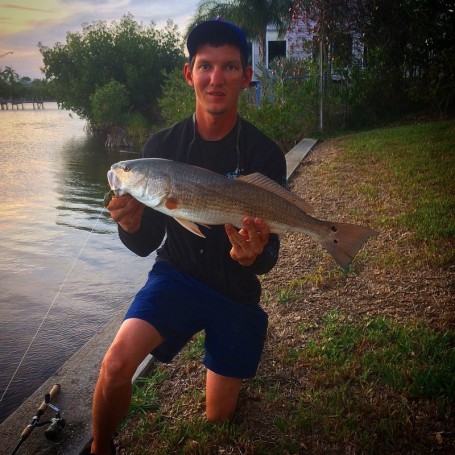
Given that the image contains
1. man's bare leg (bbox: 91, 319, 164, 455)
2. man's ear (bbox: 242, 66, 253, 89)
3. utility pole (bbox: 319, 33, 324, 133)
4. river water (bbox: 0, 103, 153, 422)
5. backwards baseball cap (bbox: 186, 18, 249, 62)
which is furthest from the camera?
utility pole (bbox: 319, 33, 324, 133)

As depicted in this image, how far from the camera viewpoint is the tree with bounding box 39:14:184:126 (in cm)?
4041

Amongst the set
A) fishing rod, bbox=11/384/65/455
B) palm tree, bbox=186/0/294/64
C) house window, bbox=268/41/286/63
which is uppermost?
palm tree, bbox=186/0/294/64

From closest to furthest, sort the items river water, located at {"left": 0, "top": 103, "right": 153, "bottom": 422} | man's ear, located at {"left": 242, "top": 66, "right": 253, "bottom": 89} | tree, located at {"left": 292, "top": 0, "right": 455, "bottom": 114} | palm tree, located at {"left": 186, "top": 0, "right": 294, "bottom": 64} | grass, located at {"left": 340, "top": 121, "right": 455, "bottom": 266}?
man's ear, located at {"left": 242, "top": 66, "right": 253, "bottom": 89} < river water, located at {"left": 0, "top": 103, "right": 153, "bottom": 422} < grass, located at {"left": 340, "top": 121, "right": 455, "bottom": 266} < tree, located at {"left": 292, "top": 0, "right": 455, "bottom": 114} < palm tree, located at {"left": 186, "top": 0, "right": 294, "bottom": 64}

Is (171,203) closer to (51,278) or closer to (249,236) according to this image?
(249,236)

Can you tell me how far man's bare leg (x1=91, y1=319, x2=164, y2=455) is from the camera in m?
2.51

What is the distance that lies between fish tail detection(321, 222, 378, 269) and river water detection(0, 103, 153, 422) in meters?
3.50

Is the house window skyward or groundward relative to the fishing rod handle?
skyward

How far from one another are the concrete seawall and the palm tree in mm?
33445

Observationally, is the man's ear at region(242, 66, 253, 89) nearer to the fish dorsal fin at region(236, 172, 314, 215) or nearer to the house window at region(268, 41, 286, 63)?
the fish dorsal fin at region(236, 172, 314, 215)

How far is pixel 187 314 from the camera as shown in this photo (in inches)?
117

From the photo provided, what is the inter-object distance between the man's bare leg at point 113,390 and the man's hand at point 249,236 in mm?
911

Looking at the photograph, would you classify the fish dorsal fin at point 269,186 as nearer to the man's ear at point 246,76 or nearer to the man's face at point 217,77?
the man's face at point 217,77

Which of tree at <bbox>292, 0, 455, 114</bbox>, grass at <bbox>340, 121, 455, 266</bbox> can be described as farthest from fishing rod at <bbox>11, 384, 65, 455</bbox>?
tree at <bbox>292, 0, 455, 114</bbox>

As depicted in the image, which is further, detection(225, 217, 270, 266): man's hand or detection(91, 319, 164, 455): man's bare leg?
detection(225, 217, 270, 266): man's hand
